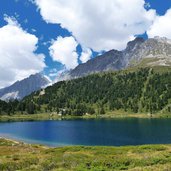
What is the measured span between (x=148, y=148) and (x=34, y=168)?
1065 inches

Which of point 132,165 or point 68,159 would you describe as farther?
point 68,159

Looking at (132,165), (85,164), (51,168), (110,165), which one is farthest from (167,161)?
(51,168)

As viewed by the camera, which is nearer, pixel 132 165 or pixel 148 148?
pixel 132 165

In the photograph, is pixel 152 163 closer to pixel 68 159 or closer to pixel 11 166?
pixel 68 159

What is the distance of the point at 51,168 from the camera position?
3200cm

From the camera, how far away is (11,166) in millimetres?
34906

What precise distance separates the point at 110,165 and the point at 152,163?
4.86 meters

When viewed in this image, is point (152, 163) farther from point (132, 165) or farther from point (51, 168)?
point (51, 168)

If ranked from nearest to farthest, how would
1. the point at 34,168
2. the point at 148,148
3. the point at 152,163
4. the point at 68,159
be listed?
the point at 34,168 < the point at 152,163 < the point at 68,159 < the point at 148,148

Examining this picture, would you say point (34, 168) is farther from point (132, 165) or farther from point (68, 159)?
point (132, 165)

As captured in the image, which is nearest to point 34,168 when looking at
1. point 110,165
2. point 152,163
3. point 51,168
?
point 51,168

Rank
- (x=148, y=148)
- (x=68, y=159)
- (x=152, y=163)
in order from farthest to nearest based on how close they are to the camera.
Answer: (x=148, y=148) < (x=68, y=159) < (x=152, y=163)

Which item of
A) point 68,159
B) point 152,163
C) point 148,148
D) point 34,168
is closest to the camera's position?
point 34,168

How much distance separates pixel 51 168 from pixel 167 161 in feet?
42.9
